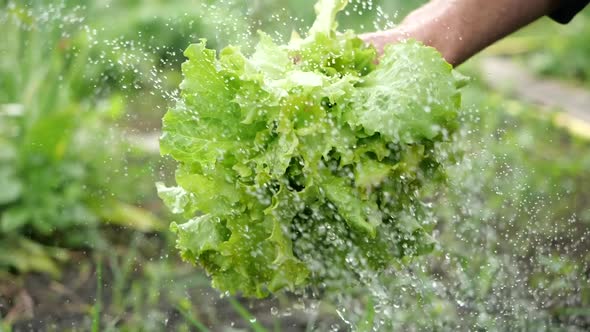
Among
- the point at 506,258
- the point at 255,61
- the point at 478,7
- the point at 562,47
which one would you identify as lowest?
the point at 562,47

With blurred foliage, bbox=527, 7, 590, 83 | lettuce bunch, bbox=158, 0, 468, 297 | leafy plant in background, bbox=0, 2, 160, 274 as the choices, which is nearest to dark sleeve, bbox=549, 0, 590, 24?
lettuce bunch, bbox=158, 0, 468, 297

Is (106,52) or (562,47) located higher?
(106,52)

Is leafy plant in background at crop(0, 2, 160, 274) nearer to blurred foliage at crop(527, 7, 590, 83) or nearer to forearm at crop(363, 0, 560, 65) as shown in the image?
forearm at crop(363, 0, 560, 65)

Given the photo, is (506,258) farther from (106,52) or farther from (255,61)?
(106,52)

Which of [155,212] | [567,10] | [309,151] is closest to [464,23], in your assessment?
[567,10]

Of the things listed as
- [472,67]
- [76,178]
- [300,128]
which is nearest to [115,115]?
[76,178]

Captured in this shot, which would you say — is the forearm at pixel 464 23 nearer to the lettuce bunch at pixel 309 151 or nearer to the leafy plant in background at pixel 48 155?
the lettuce bunch at pixel 309 151

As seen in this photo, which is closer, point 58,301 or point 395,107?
point 395,107

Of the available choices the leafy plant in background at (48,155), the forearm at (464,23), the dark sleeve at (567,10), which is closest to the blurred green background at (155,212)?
the leafy plant in background at (48,155)
